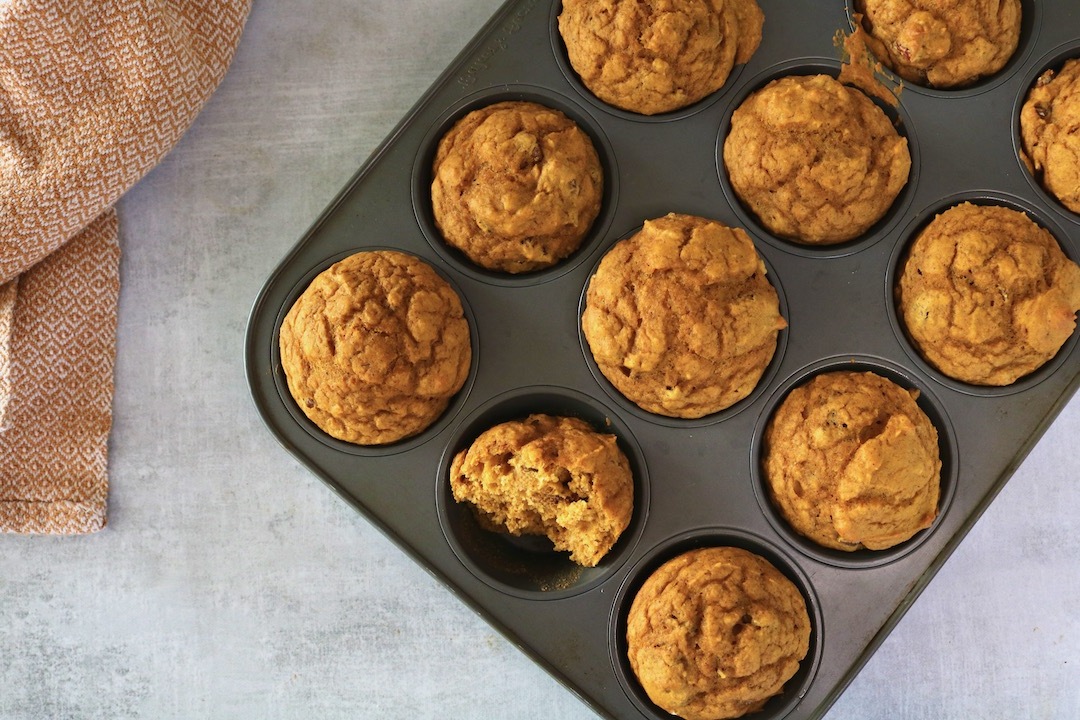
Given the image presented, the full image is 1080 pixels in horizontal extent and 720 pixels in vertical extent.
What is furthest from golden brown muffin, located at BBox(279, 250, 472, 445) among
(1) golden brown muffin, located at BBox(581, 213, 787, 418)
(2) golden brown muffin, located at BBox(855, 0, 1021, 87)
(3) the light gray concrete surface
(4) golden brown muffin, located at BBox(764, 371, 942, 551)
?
(2) golden brown muffin, located at BBox(855, 0, 1021, 87)

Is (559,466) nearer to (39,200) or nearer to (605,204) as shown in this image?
(605,204)

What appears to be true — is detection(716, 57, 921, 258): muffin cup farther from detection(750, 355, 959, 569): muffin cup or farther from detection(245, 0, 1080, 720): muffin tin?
detection(750, 355, 959, 569): muffin cup

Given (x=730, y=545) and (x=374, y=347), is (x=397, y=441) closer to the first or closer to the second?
(x=374, y=347)

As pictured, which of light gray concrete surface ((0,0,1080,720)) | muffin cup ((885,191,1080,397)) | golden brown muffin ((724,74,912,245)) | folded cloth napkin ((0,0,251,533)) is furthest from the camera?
light gray concrete surface ((0,0,1080,720))

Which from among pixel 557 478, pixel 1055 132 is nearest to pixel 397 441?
pixel 557 478

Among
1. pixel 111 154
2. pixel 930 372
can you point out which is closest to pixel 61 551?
pixel 111 154

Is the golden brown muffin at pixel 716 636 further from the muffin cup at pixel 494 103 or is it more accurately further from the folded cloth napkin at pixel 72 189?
the folded cloth napkin at pixel 72 189

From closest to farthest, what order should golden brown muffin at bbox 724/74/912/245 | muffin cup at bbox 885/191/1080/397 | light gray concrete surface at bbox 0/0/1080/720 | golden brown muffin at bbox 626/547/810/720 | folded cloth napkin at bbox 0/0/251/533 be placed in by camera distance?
golden brown muffin at bbox 626/547/810/720, golden brown muffin at bbox 724/74/912/245, muffin cup at bbox 885/191/1080/397, folded cloth napkin at bbox 0/0/251/533, light gray concrete surface at bbox 0/0/1080/720
